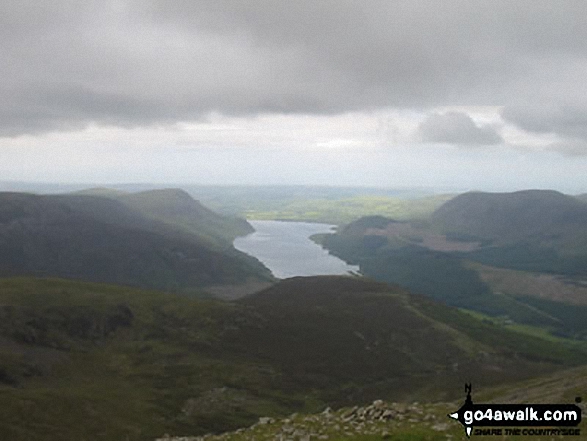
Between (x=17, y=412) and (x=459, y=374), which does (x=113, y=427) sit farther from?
(x=459, y=374)

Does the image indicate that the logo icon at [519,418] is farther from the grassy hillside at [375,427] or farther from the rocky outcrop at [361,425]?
the rocky outcrop at [361,425]

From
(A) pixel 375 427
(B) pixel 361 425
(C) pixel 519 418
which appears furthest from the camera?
(B) pixel 361 425

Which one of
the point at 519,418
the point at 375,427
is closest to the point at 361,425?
the point at 375,427

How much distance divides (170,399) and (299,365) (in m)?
60.3

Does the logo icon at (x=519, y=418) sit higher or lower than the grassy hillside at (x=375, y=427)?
higher

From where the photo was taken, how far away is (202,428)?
411ft

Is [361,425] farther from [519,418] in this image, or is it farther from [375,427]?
[519,418]

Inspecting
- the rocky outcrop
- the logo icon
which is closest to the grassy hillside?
the rocky outcrop

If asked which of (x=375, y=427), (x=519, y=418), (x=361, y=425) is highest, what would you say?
(x=519, y=418)

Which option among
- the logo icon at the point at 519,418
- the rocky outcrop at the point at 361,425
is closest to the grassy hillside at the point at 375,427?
the rocky outcrop at the point at 361,425

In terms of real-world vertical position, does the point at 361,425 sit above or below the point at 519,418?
below

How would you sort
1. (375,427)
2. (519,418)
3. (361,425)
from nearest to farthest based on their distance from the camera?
(519,418)
(375,427)
(361,425)

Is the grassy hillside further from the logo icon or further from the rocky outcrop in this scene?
the logo icon

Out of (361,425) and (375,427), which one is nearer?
(375,427)
